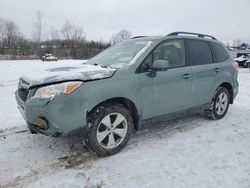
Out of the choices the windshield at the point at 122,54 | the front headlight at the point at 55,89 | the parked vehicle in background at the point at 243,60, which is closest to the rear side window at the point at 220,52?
the windshield at the point at 122,54

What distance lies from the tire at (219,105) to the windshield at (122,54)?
2044mm

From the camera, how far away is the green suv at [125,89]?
3.19 m

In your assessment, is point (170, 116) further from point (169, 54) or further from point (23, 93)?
point (23, 93)

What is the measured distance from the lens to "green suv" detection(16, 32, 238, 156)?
3186 millimetres

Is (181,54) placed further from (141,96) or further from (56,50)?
(56,50)

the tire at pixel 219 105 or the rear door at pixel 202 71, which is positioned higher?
the rear door at pixel 202 71

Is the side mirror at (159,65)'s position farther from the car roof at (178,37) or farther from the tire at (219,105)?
the tire at (219,105)

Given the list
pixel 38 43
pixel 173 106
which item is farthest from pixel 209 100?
pixel 38 43

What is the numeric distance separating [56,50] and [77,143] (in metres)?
47.8

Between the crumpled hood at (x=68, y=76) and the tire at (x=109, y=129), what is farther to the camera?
the tire at (x=109, y=129)

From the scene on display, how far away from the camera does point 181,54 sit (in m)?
4.52

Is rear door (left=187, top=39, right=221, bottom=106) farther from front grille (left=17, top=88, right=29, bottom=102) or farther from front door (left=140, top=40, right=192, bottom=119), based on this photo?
front grille (left=17, top=88, right=29, bottom=102)

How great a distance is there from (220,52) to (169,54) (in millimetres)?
1671

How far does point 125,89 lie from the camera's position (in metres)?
3.60
